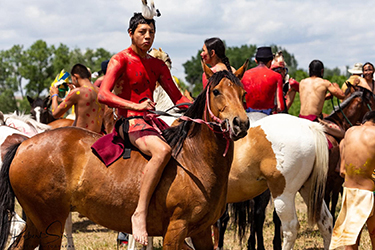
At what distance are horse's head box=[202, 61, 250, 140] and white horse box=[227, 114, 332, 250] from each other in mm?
1995

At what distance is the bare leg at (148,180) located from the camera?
3529mm

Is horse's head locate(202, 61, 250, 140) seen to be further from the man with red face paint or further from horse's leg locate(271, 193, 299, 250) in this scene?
horse's leg locate(271, 193, 299, 250)

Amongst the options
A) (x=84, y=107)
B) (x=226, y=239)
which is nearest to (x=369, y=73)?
(x=226, y=239)

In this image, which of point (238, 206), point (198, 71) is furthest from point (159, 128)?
point (198, 71)

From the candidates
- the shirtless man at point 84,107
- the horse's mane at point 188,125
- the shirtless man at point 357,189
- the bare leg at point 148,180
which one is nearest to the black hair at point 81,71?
the shirtless man at point 84,107

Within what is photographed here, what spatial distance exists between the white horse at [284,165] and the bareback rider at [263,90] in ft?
3.09

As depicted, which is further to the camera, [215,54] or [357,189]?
[215,54]

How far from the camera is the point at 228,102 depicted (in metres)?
3.34

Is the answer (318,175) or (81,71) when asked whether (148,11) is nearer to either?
(81,71)

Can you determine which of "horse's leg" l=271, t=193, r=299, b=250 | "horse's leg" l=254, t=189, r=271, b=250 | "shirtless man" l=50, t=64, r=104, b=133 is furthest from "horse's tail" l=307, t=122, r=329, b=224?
"shirtless man" l=50, t=64, r=104, b=133

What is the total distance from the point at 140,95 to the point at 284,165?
86.7 inches

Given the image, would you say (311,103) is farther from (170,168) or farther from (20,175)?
(20,175)

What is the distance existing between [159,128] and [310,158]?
90.7 inches

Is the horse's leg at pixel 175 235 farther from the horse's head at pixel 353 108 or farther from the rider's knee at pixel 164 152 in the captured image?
the horse's head at pixel 353 108
